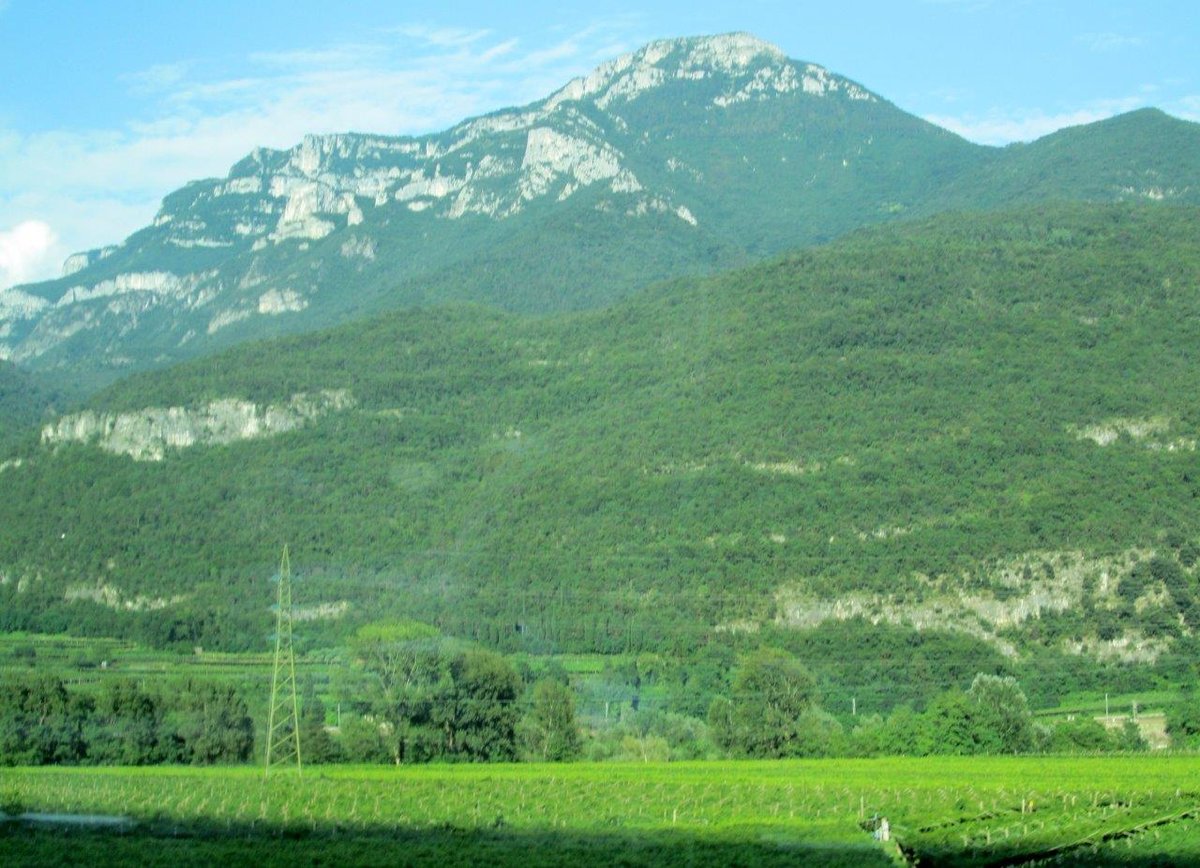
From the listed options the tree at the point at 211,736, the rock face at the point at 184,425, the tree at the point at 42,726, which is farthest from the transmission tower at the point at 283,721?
the rock face at the point at 184,425

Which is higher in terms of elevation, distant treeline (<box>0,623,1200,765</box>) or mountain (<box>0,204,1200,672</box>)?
mountain (<box>0,204,1200,672</box>)

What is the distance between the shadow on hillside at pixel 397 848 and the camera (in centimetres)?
3180

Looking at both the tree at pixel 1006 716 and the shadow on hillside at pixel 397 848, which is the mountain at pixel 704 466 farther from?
the shadow on hillside at pixel 397 848

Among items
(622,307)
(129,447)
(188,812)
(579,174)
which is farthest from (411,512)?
(579,174)

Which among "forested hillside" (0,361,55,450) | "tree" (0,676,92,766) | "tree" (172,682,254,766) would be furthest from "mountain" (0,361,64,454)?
"tree" (172,682,254,766)

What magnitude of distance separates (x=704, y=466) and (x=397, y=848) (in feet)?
175

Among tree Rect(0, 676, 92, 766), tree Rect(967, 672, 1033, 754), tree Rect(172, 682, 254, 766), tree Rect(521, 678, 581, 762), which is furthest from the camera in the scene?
tree Rect(967, 672, 1033, 754)

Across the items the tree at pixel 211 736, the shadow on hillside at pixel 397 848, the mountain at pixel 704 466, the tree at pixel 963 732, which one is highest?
the mountain at pixel 704 466

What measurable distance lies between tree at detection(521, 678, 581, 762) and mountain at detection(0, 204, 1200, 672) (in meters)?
12.7

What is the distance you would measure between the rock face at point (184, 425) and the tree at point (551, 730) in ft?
176

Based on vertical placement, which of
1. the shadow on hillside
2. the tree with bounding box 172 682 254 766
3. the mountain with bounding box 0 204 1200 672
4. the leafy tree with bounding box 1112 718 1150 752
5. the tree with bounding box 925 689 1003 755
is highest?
the mountain with bounding box 0 204 1200 672

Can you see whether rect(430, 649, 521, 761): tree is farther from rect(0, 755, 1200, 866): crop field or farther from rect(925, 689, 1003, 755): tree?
rect(925, 689, 1003, 755): tree

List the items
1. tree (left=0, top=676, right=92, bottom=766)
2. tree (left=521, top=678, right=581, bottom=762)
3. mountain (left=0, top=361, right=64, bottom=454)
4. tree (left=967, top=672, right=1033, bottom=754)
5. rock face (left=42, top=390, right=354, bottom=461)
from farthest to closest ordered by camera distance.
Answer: mountain (left=0, top=361, right=64, bottom=454), rock face (left=42, top=390, right=354, bottom=461), tree (left=967, top=672, right=1033, bottom=754), tree (left=521, top=678, right=581, bottom=762), tree (left=0, top=676, right=92, bottom=766)

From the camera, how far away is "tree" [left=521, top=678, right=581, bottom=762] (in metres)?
52.7
